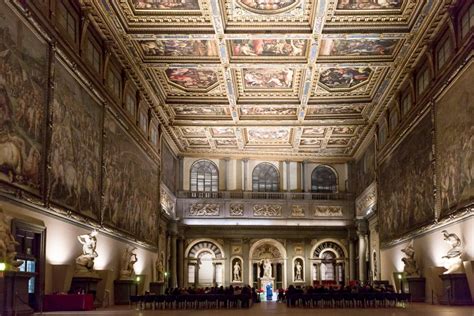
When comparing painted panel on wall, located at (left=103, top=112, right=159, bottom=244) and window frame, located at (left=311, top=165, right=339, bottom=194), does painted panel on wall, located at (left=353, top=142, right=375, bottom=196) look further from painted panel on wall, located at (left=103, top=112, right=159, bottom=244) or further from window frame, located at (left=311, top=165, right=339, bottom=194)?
painted panel on wall, located at (left=103, top=112, right=159, bottom=244)

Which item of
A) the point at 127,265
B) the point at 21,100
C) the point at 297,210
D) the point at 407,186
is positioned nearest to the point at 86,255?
the point at 127,265

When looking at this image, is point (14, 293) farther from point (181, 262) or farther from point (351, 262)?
point (351, 262)

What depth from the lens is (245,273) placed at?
148 feet

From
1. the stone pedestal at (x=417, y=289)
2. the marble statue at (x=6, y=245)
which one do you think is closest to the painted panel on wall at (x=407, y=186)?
the stone pedestal at (x=417, y=289)

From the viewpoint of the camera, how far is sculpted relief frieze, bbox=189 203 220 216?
44.6 metres

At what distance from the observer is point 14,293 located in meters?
15.0

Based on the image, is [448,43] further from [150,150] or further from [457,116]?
[150,150]

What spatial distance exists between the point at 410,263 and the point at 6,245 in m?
18.0

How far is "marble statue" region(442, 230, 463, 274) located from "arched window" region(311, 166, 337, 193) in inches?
970

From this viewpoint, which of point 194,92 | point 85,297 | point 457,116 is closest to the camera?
point 85,297

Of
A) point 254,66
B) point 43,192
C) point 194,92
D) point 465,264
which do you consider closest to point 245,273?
point 194,92

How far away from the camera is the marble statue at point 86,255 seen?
20688 millimetres

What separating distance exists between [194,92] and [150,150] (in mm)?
3713

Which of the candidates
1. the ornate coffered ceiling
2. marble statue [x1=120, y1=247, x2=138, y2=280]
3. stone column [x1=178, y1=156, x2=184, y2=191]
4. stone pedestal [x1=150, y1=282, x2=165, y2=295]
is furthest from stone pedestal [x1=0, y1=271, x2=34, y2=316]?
stone column [x1=178, y1=156, x2=184, y2=191]
